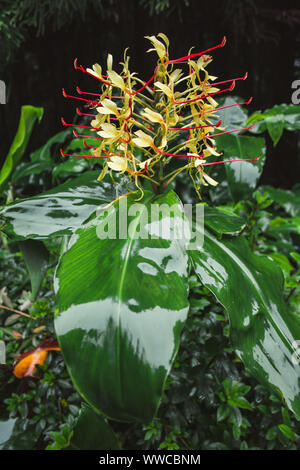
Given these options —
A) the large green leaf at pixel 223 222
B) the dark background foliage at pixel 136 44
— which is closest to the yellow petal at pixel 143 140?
the large green leaf at pixel 223 222

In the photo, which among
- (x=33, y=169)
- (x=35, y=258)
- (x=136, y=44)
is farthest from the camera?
(x=136, y=44)

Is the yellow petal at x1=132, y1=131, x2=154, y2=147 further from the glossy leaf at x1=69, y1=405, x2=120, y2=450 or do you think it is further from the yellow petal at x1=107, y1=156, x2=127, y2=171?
the glossy leaf at x1=69, y1=405, x2=120, y2=450

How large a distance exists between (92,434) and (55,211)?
506 millimetres

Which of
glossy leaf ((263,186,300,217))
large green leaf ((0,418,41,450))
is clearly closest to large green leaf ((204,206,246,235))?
large green leaf ((0,418,41,450))

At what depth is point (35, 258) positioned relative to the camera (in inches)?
30.7

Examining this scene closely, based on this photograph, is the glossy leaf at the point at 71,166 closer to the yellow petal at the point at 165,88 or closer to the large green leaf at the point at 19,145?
the large green leaf at the point at 19,145

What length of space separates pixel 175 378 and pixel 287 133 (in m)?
1.71

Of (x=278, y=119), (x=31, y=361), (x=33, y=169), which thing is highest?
(x=278, y=119)

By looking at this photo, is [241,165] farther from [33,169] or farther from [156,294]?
[33,169]

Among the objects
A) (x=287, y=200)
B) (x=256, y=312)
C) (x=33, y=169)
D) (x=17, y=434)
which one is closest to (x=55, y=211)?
(x=256, y=312)

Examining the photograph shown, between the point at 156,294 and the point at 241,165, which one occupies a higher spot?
the point at 241,165

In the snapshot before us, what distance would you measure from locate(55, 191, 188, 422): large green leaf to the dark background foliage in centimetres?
143

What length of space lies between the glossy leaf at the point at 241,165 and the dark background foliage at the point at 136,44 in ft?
3.18

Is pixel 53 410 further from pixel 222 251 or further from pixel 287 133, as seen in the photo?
pixel 287 133
